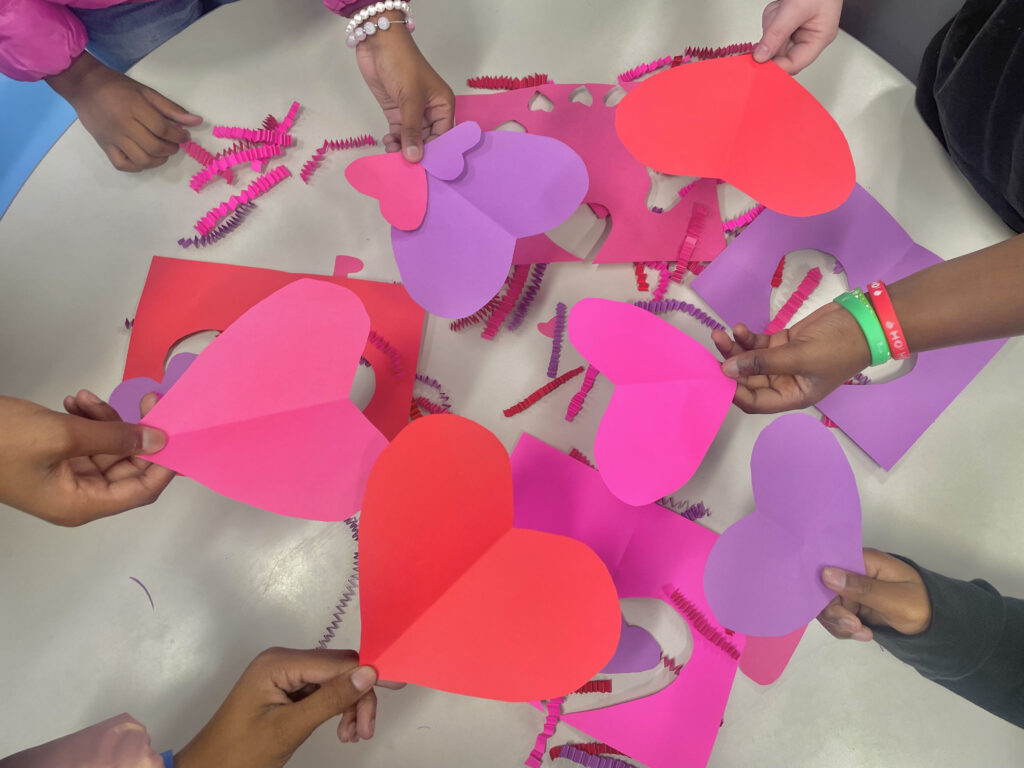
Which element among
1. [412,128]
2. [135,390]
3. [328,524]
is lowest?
[328,524]

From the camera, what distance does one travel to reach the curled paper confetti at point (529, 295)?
0.78 m

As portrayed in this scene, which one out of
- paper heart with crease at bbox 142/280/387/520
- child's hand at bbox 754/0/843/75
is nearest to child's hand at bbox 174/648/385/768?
paper heart with crease at bbox 142/280/387/520

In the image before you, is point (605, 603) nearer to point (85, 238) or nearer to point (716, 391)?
point (716, 391)

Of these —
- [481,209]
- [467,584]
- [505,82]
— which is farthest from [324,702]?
[505,82]

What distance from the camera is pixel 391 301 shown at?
0.77m

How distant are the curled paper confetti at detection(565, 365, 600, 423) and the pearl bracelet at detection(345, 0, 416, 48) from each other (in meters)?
0.46

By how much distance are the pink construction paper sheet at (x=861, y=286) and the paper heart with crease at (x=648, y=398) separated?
0.40 feet

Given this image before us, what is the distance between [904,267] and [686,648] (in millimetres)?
510

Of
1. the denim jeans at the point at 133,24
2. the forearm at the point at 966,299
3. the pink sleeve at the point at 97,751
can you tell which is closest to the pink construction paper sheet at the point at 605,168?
the forearm at the point at 966,299

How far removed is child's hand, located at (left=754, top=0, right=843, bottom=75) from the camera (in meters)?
0.71

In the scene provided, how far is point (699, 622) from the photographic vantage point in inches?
28.0

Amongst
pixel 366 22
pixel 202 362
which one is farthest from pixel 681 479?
pixel 366 22

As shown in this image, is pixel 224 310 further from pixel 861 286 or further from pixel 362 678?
pixel 861 286

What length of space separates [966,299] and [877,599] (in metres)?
0.30
